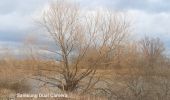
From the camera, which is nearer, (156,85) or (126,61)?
(156,85)

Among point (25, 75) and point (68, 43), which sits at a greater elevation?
point (68, 43)

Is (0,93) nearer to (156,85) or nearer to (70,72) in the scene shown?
(70,72)

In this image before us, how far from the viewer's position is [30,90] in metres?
24.6

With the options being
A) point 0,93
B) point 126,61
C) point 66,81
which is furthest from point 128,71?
point 0,93

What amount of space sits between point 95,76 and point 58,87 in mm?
2706

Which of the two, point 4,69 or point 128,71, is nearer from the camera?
point 128,71

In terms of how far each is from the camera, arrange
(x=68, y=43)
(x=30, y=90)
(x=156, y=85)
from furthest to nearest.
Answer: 1. (x=68, y=43)
2. (x=30, y=90)
3. (x=156, y=85)

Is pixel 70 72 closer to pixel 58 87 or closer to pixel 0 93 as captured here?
pixel 58 87

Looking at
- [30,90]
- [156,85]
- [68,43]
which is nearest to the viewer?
[156,85]

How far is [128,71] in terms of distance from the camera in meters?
25.1

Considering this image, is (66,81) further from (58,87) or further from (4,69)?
(4,69)

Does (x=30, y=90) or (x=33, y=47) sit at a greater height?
(x=33, y=47)

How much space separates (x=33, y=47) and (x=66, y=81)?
332 centimetres

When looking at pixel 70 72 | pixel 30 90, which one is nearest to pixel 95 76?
pixel 70 72
